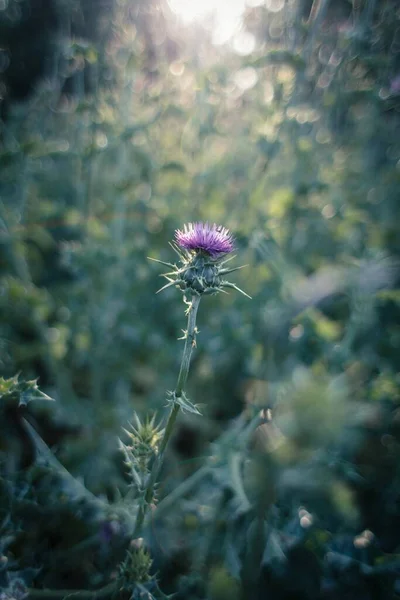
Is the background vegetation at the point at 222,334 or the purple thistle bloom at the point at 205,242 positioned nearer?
the purple thistle bloom at the point at 205,242

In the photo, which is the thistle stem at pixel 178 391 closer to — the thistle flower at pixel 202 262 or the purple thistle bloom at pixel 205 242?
the thistle flower at pixel 202 262

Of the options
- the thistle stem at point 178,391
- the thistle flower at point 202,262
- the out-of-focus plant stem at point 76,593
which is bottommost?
the out-of-focus plant stem at point 76,593

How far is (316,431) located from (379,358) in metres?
2.77

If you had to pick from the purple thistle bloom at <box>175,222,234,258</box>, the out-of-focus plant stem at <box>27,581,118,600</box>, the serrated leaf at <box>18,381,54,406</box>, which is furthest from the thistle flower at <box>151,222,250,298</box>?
the out-of-focus plant stem at <box>27,581,118,600</box>

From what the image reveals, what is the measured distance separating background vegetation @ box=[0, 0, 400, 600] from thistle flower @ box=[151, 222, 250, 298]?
0.46 m

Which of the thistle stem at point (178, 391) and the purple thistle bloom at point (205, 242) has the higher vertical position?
the purple thistle bloom at point (205, 242)

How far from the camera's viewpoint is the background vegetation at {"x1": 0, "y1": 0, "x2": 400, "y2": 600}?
1905 mm

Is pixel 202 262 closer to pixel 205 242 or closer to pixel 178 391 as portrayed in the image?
pixel 205 242

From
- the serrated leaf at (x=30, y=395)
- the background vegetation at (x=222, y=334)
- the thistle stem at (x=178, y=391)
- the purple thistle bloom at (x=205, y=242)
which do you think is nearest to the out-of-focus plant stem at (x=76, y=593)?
the background vegetation at (x=222, y=334)

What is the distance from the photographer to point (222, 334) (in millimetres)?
3393

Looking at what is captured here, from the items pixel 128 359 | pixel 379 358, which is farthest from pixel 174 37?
pixel 379 358

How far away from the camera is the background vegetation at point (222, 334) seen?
191cm

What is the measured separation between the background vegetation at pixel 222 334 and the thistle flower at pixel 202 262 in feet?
1.51

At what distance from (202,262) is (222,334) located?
1.89m
